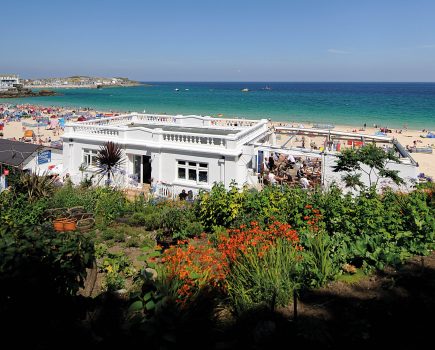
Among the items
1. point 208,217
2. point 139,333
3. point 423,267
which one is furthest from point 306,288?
point 208,217

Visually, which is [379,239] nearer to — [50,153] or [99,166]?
[99,166]

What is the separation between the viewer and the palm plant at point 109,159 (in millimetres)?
17797

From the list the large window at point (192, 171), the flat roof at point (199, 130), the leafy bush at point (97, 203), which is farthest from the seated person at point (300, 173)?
the leafy bush at point (97, 203)

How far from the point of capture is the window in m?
19.8

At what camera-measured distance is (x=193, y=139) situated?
58.1ft

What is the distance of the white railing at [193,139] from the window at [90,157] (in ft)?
13.0

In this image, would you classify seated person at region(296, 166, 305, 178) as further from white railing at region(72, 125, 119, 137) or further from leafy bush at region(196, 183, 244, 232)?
leafy bush at region(196, 183, 244, 232)

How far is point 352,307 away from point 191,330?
195cm

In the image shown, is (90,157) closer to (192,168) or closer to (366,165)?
(192,168)

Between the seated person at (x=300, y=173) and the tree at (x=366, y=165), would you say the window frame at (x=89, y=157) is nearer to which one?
the seated person at (x=300, y=173)

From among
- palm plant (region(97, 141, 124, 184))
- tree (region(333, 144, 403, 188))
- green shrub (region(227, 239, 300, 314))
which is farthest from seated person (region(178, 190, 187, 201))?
green shrub (region(227, 239, 300, 314))

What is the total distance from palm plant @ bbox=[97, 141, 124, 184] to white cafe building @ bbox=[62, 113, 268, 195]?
38cm

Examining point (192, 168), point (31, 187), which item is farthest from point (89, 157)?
point (31, 187)

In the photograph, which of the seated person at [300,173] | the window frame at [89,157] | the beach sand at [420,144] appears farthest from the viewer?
the beach sand at [420,144]
